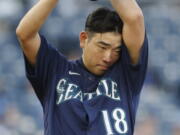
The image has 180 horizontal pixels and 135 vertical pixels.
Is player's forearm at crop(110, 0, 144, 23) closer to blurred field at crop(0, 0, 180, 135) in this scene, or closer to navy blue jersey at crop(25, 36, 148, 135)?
navy blue jersey at crop(25, 36, 148, 135)

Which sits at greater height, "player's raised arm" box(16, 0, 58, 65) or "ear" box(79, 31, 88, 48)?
"player's raised arm" box(16, 0, 58, 65)

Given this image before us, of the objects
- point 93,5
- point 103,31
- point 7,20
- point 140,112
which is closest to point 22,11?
point 7,20

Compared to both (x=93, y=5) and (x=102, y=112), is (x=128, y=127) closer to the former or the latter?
(x=102, y=112)

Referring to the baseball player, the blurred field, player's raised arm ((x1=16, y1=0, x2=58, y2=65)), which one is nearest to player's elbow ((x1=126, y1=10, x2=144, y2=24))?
the baseball player

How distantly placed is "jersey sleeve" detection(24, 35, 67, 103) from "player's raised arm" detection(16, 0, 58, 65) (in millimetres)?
46

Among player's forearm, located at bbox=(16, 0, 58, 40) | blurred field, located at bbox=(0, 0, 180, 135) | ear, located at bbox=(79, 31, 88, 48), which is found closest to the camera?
player's forearm, located at bbox=(16, 0, 58, 40)

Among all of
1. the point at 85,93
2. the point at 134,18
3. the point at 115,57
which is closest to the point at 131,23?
the point at 134,18

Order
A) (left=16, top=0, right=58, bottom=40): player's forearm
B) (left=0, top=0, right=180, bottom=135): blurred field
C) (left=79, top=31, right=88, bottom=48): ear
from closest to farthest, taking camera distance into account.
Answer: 1. (left=16, top=0, right=58, bottom=40): player's forearm
2. (left=79, top=31, right=88, bottom=48): ear
3. (left=0, top=0, right=180, bottom=135): blurred field

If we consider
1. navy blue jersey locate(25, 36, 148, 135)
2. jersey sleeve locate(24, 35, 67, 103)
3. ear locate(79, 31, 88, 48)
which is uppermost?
ear locate(79, 31, 88, 48)

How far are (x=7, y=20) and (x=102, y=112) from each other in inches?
112

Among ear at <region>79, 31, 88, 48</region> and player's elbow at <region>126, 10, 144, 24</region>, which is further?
ear at <region>79, 31, 88, 48</region>

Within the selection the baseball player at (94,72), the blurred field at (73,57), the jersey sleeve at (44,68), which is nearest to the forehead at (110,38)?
the baseball player at (94,72)

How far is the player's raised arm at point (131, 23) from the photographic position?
7.06 ft

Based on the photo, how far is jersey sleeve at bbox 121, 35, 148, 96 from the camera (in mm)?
2227
